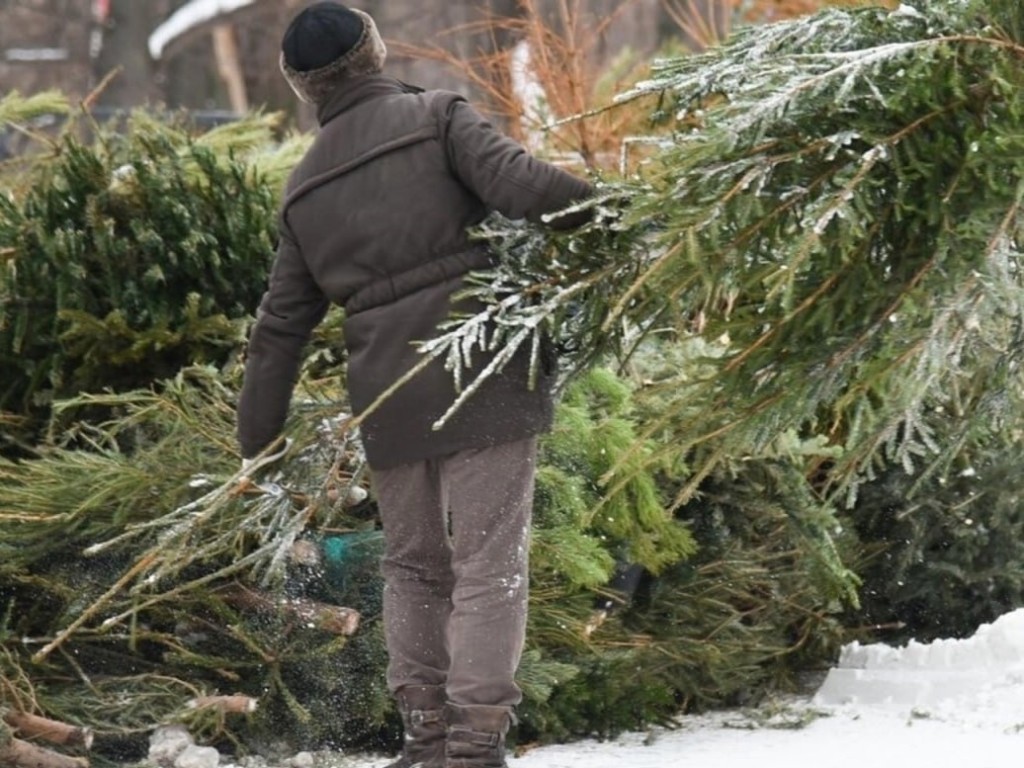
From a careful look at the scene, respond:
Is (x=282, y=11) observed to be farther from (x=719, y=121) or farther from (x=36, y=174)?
(x=719, y=121)

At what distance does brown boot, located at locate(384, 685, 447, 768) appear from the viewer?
4.10 metres

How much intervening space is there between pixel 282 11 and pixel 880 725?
569 inches

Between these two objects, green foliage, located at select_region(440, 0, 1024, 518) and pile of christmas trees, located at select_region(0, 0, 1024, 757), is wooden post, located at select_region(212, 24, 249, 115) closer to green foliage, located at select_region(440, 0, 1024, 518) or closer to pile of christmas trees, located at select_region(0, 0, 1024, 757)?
pile of christmas trees, located at select_region(0, 0, 1024, 757)

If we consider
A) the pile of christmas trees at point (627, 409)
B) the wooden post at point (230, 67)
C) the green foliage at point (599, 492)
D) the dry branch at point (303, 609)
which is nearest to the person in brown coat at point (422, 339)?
the pile of christmas trees at point (627, 409)

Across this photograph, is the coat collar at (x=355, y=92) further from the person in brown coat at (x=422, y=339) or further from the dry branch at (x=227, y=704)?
the dry branch at (x=227, y=704)

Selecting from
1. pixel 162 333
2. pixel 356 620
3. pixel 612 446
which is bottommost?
pixel 356 620

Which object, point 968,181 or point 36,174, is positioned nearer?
point 968,181

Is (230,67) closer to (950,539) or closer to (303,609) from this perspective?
(950,539)

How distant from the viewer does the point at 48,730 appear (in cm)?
443

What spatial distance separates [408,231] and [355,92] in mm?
386

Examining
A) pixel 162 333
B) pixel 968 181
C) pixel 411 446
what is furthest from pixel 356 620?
pixel 968 181

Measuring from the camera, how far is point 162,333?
5.40 m

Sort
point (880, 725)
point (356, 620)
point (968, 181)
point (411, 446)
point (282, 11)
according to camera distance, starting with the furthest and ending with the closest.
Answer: point (282, 11), point (880, 725), point (356, 620), point (411, 446), point (968, 181)

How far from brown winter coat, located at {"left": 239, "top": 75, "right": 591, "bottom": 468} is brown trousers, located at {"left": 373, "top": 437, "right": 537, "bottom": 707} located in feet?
0.25
